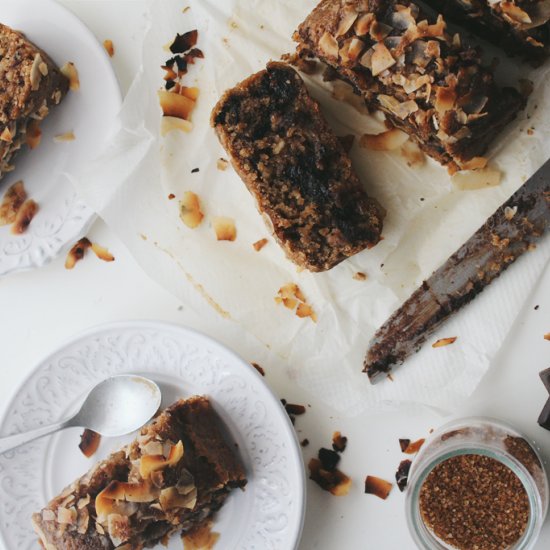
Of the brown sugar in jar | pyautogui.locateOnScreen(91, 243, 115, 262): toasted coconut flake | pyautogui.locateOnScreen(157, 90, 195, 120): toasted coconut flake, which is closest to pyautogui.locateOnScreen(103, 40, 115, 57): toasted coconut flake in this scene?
pyautogui.locateOnScreen(157, 90, 195, 120): toasted coconut flake

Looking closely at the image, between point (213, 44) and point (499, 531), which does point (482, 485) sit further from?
point (213, 44)

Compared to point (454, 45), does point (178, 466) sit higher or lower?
lower

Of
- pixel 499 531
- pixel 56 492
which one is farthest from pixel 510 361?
pixel 56 492

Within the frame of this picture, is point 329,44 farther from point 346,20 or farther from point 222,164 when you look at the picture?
point 222,164

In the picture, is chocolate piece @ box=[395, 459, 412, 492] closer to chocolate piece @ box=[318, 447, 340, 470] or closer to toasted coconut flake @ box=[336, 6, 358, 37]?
chocolate piece @ box=[318, 447, 340, 470]

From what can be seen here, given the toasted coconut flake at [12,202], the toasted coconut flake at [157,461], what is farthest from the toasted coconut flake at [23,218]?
the toasted coconut flake at [157,461]

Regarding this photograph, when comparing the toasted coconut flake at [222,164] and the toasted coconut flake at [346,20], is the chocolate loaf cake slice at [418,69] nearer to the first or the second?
the toasted coconut flake at [346,20]

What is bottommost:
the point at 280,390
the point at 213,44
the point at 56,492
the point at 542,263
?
the point at 56,492
